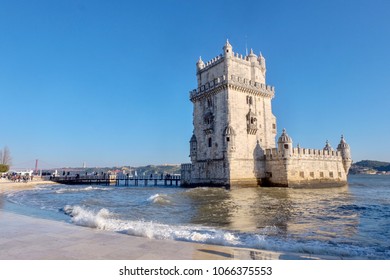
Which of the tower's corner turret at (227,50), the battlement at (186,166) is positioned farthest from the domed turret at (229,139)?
the tower's corner turret at (227,50)

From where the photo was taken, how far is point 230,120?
34.0m

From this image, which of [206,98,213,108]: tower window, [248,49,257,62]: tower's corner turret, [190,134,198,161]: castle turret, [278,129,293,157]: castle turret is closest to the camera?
[278,129,293,157]: castle turret

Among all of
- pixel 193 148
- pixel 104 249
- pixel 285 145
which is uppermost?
pixel 193 148

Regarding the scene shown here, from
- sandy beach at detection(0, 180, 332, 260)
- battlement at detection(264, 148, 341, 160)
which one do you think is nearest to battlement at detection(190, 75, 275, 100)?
battlement at detection(264, 148, 341, 160)

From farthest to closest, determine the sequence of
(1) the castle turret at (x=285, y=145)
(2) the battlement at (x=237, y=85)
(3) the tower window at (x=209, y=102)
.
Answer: (3) the tower window at (x=209, y=102) → (2) the battlement at (x=237, y=85) → (1) the castle turret at (x=285, y=145)

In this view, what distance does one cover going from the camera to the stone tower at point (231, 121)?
111 ft

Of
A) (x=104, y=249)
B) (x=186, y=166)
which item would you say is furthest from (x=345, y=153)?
(x=104, y=249)

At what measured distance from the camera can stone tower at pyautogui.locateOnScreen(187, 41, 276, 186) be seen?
33969 millimetres

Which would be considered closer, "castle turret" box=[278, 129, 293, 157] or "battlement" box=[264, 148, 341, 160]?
"castle turret" box=[278, 129, 293, 157]

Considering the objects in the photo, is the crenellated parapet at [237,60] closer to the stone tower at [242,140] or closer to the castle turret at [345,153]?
the stone tower at [242,140]

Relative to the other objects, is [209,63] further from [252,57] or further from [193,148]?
[193,148]

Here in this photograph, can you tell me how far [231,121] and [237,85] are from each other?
16.3 feet

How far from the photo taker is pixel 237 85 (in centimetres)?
3494

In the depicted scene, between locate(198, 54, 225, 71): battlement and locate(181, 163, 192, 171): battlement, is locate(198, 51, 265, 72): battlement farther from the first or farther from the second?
locate(181, 163, 192, 171): battlement
